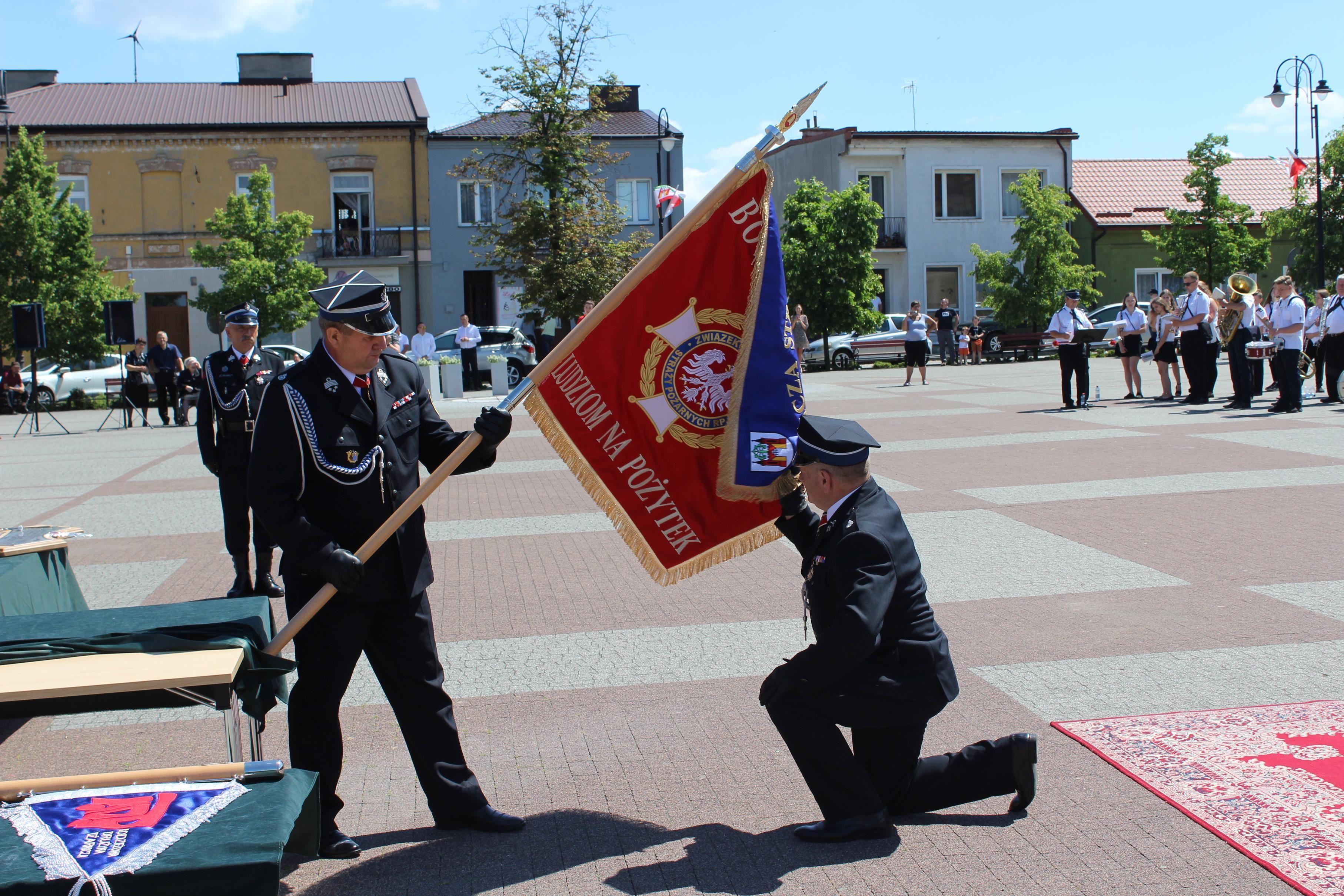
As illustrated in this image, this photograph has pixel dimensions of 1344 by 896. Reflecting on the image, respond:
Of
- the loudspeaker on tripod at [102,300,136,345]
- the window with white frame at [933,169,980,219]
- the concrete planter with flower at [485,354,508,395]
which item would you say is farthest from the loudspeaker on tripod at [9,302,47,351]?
the window with white frame at [933,169,980,219]

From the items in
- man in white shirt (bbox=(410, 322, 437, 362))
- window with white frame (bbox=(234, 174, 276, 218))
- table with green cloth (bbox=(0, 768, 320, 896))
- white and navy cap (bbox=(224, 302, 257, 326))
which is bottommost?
table with green cloth (bbox=(0, 768, 320, 896))

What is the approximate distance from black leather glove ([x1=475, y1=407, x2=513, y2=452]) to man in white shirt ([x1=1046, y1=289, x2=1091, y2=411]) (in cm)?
1557

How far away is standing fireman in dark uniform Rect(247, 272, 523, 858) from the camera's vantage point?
3750 millimetres

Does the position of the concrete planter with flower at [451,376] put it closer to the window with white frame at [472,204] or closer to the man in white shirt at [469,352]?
the man in white shirt at [469,352]

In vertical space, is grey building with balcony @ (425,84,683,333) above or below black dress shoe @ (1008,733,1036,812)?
above

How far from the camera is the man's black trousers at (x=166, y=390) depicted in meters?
22.8

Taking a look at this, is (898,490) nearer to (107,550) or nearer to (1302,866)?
(107,550)

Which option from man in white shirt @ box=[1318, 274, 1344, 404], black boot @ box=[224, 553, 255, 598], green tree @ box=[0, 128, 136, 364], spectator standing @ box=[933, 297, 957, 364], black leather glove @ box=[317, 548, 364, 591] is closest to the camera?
black leather glove @ box=[317, 548, 364, 591]

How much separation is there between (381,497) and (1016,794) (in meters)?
2.41

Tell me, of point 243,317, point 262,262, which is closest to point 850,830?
point 243,317

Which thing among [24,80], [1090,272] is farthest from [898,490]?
[24,80]

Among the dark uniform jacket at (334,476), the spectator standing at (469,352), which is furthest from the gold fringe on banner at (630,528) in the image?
the spectator standing at (469,352)

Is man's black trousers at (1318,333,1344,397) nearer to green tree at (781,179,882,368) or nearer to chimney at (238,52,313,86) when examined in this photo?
green tree at (781,179,882,368)

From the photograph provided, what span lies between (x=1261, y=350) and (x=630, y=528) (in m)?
15.4
